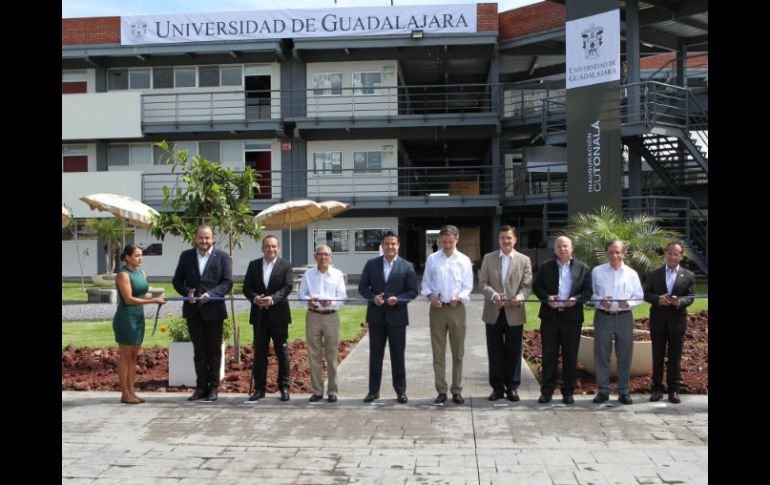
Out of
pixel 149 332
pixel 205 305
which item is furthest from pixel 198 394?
pixel 149 332

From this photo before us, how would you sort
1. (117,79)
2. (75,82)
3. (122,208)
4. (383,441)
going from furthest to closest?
(75,82) → (117,79) → (122,208) → (383,441)

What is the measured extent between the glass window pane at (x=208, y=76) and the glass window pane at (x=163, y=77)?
1310mm

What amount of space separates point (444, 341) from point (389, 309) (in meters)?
0.72

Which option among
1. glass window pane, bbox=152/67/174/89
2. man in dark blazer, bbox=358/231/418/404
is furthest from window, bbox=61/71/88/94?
man in dark blazer, bbox=358/231/418/404

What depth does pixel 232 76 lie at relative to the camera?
29.4 metres

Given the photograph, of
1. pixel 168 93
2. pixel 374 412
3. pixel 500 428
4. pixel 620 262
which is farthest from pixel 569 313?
pixel 168 93

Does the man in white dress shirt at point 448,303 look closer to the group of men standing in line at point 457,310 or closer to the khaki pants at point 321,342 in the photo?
the group of men standing in line at point 457,310

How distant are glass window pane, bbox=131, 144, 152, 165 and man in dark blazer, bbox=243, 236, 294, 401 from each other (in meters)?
24.0

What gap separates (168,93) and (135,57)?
7.66ft

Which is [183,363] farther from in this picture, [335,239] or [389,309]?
[335,239]

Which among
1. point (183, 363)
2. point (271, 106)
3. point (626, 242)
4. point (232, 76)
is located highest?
point (232, 76)

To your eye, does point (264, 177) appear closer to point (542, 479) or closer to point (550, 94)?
point (550, 94)

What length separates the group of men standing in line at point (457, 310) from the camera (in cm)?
748

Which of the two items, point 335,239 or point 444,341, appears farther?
point 335,239
